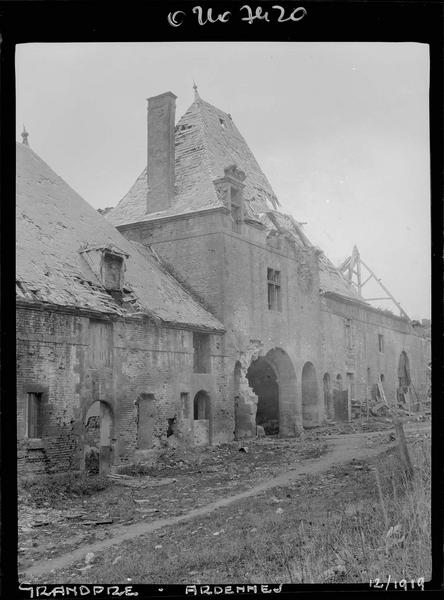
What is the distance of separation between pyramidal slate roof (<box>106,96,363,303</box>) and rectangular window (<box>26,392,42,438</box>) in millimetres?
10224

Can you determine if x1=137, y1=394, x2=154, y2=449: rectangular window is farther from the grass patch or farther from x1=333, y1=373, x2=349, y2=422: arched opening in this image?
x1=333, y1=373, x2=349, y2=422: arched opening

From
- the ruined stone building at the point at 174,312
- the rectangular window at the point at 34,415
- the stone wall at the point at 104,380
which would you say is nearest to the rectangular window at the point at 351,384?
the ruined stone building at the point at 174,312

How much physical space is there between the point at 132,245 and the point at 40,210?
16.5 feet

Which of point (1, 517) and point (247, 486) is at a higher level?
point (1, 517)

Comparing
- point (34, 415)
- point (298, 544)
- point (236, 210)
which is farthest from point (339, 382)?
point (298, 544)

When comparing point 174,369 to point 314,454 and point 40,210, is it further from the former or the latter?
point 40,210

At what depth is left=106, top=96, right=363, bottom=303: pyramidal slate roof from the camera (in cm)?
2309

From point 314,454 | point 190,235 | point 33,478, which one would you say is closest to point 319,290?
point 190,235

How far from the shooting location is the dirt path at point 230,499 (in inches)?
320

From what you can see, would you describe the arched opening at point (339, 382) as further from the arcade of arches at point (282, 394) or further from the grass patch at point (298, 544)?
the grass patch at point (298, 544)

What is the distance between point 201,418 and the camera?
20.9 meters

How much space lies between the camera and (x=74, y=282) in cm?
1627
